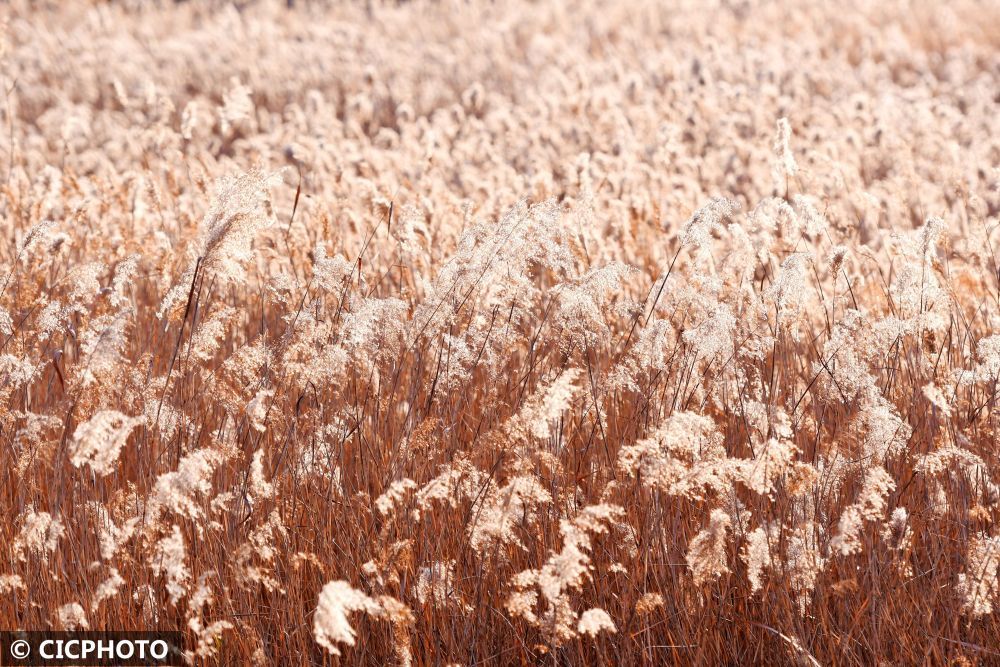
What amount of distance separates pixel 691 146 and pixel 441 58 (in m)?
4.49

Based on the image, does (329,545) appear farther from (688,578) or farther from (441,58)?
(441,58)

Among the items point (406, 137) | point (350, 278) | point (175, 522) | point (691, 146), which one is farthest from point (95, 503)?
point (691, 146)

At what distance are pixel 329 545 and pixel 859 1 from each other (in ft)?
47.8

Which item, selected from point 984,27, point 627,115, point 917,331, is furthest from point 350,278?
point 984,27

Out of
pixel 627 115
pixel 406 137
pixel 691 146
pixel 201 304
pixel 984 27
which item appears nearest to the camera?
pixel 201 304

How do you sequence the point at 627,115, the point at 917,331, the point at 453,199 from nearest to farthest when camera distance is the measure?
the point at 917,331 → the point at 453,199 → the point at 627,115

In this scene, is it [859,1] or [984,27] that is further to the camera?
[859,1]

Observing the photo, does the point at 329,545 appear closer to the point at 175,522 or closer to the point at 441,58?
the point at 175,522

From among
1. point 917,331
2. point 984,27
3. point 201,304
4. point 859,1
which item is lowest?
point 917,331

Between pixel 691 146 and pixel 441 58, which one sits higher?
pixel 441 58

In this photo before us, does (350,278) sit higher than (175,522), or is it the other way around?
(350,278)

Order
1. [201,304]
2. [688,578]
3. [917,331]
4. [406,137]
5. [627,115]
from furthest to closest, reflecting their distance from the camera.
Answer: [627,115] < [406,137] < [201,304] < [917,331] < [688,578]

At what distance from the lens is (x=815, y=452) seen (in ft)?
7.47

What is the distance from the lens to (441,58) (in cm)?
1238
